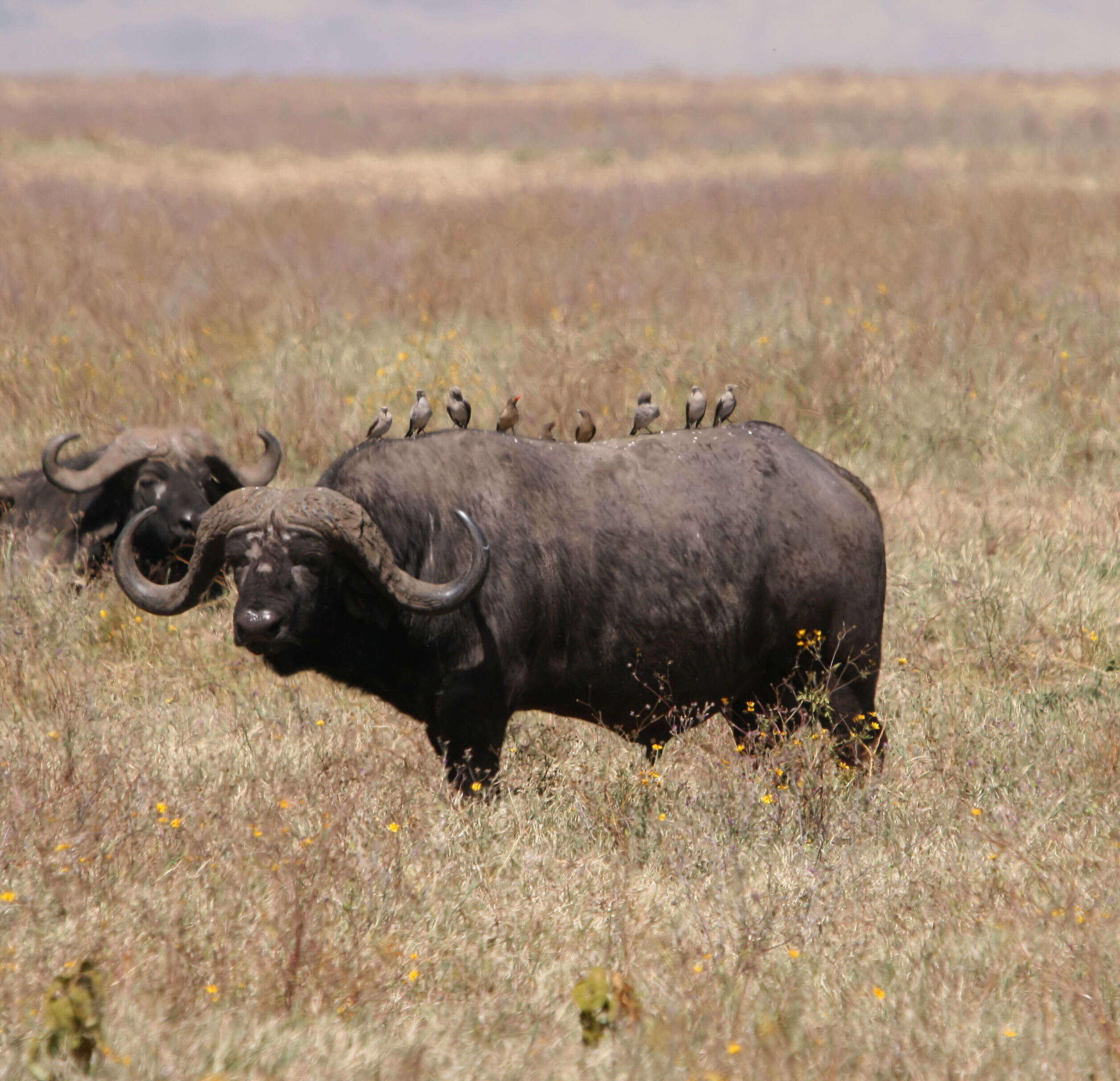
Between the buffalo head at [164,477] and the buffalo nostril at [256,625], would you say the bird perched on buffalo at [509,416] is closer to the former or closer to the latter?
the buffalo head at [164,477]

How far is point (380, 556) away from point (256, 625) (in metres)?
0.48

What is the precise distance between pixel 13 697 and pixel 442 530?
2.64 metres

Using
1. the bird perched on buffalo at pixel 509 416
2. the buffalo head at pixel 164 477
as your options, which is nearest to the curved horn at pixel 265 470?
the buffalo head at pixel 164 477

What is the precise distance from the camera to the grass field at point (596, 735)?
12.0 feet

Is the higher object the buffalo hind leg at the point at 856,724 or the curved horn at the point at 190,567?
the curved horn at the point at 190,567

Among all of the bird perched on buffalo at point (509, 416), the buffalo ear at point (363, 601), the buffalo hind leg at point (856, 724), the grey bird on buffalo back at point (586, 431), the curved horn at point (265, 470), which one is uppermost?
the buffalo ear at point (363, 601)

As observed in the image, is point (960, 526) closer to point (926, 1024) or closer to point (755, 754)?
point (755, 754)

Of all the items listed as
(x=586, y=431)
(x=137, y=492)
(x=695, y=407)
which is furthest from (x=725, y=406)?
(x=137, y=492)

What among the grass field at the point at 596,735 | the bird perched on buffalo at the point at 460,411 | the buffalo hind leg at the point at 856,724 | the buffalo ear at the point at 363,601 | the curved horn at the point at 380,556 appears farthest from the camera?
the bird perched on buffalo at the point at 460,411

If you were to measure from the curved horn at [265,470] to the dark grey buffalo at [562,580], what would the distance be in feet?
8.61

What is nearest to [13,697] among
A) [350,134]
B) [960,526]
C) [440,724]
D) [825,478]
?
[440,724]

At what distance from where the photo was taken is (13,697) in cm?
634

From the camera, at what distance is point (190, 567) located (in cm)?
482

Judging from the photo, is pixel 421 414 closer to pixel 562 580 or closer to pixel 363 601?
pixel 562 580
